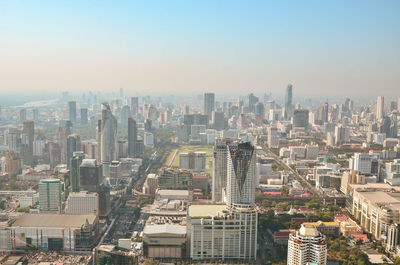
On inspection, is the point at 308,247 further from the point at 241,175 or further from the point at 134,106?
the point at 134,106

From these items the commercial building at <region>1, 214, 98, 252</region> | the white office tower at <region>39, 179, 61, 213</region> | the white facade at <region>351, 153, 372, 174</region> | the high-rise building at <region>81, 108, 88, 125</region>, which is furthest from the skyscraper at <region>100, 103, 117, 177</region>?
the high-rise building at <region>81, 108, 88, 125</region>

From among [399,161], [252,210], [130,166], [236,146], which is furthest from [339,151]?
[252,210]

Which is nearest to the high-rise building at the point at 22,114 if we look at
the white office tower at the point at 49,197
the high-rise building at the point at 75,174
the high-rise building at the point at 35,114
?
the high-rise building at the point at 35,114

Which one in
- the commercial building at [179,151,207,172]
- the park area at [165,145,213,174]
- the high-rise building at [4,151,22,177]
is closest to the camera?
the high-rise building at [4,151,22,177]

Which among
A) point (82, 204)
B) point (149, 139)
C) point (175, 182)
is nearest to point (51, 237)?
point (82, 204)

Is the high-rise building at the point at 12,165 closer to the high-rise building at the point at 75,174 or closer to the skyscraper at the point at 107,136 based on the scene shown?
the skyscraper at the point at 107,136

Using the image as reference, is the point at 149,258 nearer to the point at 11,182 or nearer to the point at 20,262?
the point at 20,262

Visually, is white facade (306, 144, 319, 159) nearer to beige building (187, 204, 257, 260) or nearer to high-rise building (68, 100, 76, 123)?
beige building (187, 204, 257, 260)
